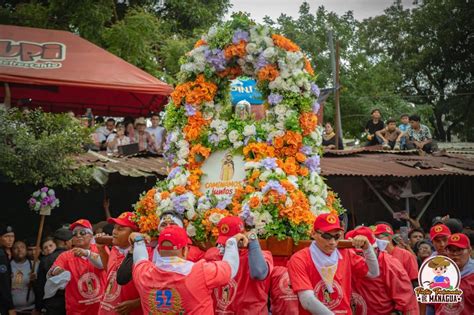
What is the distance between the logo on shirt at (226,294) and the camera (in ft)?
26.3

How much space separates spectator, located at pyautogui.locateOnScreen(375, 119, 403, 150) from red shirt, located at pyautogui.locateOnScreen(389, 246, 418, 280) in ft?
29.0

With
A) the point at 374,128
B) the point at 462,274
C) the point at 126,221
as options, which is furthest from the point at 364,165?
the point at 126,221

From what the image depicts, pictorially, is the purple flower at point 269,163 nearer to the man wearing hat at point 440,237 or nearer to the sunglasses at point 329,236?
the sunglasses at point 329,236

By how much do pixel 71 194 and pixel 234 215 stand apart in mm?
6760

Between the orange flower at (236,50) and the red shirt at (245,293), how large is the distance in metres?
2.72

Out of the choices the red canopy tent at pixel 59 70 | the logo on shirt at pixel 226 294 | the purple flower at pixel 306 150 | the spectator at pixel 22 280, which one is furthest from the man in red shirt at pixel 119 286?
the red canopy tent at pixel 59 70

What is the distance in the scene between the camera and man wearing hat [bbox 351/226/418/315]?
8461 millimetres

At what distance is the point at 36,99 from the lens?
16.2m

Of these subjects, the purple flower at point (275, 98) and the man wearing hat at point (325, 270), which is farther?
the purple flower at point (275, 98)

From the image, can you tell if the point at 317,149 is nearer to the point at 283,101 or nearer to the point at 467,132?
the point at 283,101

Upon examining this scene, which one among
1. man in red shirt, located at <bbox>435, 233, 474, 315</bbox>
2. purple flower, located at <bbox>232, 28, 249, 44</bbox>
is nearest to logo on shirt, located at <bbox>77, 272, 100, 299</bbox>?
purple flower, located at <bbox>232, 28, 249, 44</bbox>

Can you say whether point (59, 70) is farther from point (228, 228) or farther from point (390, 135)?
point (390, 135)

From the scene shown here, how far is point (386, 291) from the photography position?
27.9 ft

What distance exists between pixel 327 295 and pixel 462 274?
1.72 metres
